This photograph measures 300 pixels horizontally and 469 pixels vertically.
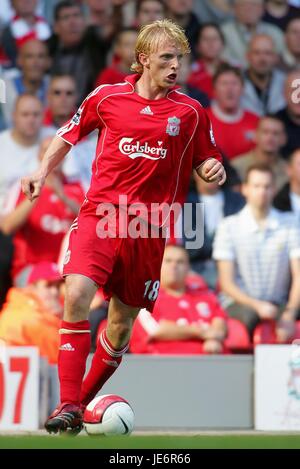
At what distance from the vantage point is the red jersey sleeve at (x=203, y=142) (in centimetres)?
632

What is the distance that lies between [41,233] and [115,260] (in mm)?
3589

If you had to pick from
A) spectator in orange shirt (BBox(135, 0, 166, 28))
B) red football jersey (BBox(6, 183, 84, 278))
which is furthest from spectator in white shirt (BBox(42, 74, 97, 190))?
spectator in orange shirt (BBox(135, 0, 166, 28))

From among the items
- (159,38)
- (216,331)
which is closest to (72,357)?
(159,38)

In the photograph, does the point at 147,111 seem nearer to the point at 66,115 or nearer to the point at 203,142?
the point at 203,142

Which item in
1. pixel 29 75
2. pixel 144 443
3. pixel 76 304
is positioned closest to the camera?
pixel 144 443

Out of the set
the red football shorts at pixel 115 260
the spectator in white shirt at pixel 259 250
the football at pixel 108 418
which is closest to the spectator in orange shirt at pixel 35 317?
the spectator in white shirt at pixel 259 250

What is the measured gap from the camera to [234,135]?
1046 cm

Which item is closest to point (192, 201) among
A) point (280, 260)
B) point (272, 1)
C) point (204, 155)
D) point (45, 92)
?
point (280, 260)

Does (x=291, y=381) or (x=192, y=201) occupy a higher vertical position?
(x=192, y=201)

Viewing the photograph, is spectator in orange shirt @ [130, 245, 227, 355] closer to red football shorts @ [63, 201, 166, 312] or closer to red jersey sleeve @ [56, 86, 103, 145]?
red football shorts @ [63, 201, 166, 312]

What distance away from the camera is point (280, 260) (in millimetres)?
9594

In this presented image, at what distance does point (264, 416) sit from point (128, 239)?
3009 millimetres

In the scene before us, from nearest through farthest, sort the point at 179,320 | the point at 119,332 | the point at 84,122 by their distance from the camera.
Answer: the point at 84,122, the point at 119,332, the point at 179,320
